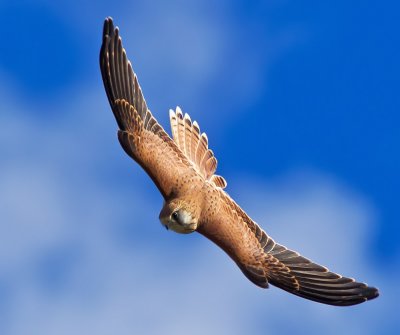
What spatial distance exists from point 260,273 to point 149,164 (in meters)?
2.26

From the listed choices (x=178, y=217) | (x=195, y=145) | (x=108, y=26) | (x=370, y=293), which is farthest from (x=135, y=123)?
(x=370, y=293)

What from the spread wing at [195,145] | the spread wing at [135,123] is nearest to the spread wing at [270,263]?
the spread wing at [195,145]

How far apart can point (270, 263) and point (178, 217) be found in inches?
62.7

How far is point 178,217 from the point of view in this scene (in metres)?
13.4

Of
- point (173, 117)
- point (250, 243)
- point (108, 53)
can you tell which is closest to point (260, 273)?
point (250, 243)

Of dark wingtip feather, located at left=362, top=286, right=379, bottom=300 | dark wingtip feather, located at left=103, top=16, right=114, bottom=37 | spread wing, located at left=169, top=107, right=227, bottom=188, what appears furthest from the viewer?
spread wing, located at left=169, top=107, right=227, bottom=188

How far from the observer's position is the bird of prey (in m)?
13.5

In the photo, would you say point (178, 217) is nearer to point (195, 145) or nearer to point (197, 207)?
point (197, 207)

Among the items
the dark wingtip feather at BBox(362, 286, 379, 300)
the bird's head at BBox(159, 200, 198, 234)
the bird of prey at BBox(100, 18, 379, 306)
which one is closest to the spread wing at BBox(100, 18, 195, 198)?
the bird of prey at BBox(100, 18, 379, 306)

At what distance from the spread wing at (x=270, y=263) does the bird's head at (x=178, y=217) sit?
0.92 ft

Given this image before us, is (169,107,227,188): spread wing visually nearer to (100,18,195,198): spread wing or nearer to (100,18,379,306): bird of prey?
(100,18,379,306): bird of prey

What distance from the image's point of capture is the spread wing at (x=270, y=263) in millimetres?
13578

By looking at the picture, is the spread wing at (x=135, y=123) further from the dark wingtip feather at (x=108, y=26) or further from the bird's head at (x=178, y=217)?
the bird's head at (x=178, y=217)

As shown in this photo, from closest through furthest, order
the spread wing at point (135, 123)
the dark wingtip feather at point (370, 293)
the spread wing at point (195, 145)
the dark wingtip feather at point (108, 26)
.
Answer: the dark wingtip feather at point (370, 293) → the dark wingtip feather at point (108, 26) → the spread wing at point (135, 123) → the spread wing at point (195, 145)
